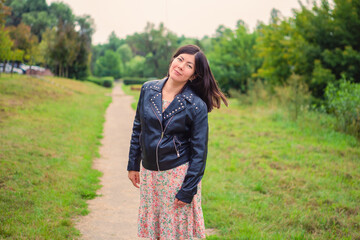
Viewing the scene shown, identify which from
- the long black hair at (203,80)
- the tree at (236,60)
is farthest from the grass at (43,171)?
the tree at (236,60)

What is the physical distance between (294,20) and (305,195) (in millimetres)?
13152

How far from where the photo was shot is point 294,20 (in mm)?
16031

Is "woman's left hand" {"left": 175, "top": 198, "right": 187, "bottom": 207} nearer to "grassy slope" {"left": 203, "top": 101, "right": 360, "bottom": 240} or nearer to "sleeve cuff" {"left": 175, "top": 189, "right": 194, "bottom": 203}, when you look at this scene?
"sleeve cuff" {"left": 175, "top": 189, "right": 194, "bottom": 203}

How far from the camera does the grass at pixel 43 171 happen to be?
148 inches

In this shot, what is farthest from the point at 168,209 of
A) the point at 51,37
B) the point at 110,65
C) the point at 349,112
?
the point at 110,65

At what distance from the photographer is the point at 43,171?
5.66 m

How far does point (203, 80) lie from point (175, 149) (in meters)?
0.65

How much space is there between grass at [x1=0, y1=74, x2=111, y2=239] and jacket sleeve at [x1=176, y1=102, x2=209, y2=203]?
74.7 inches

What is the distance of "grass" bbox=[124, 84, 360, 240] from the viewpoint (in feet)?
13.4

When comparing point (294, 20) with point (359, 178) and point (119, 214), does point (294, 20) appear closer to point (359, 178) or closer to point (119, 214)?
point (359, 178)

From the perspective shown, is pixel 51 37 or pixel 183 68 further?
pixel 51 37

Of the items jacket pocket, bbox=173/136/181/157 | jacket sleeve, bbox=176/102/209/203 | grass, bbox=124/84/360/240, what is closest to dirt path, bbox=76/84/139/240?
grass, bbox=124/84/360/240

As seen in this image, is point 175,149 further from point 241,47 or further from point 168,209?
point 241,47

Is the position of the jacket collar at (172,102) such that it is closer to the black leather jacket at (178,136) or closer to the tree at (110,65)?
the black leather jacket at (178,136)
